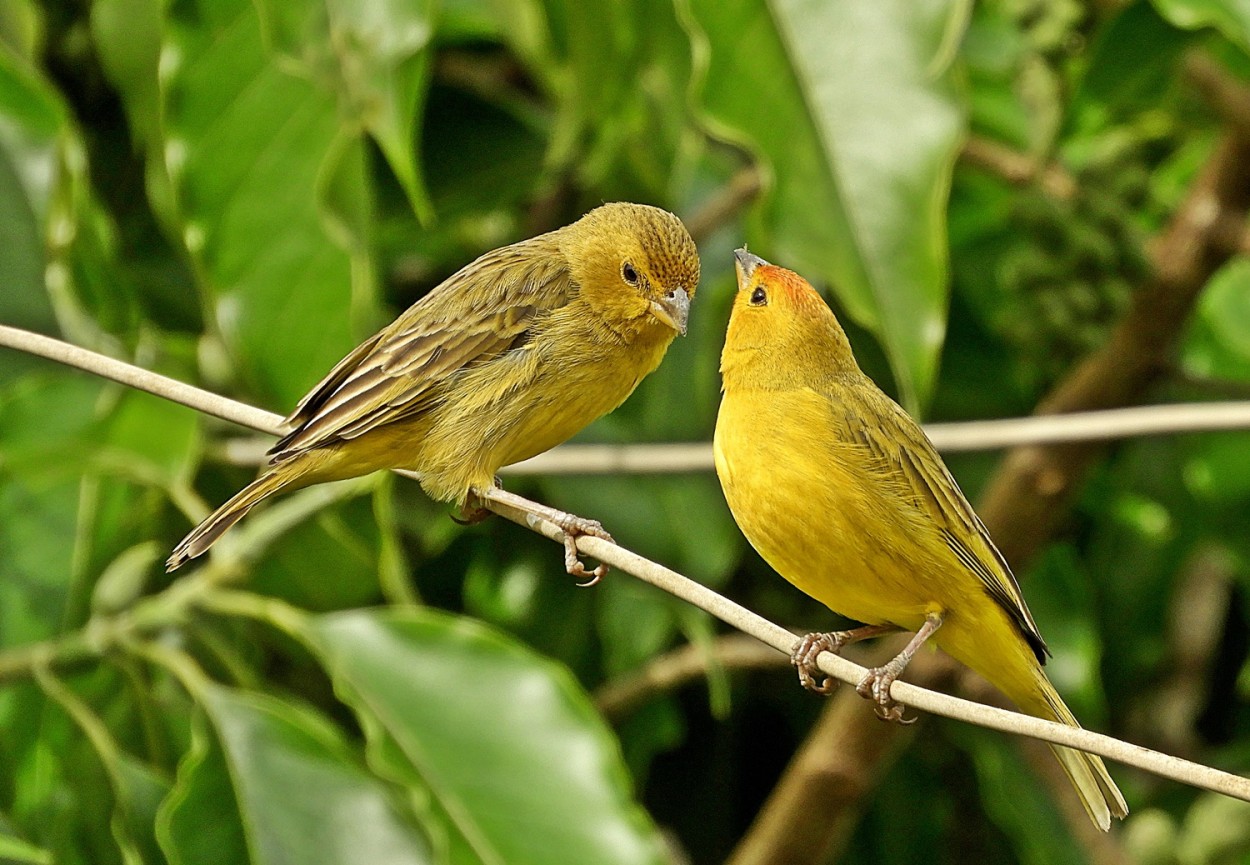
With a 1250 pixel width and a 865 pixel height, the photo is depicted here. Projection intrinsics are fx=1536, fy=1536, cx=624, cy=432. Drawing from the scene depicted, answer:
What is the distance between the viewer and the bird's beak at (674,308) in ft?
6.61

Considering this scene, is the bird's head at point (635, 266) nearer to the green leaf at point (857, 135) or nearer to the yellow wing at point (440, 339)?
the yellow wing at point (440, 339)

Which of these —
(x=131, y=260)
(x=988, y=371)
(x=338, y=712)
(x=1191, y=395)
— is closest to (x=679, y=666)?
(x=338, y=712)

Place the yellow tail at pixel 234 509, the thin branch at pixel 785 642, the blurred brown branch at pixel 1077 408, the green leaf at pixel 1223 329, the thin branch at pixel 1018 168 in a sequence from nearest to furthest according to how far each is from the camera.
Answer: the thin branch at pixel 785 642 → the yellow tail at pixel 234 509 → the blurred brown branch at pixel 1077 408 → the thin branch at pixel 1018 168 → the green leaf at pixel 1223 329

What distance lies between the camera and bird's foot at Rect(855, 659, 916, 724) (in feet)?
5.55

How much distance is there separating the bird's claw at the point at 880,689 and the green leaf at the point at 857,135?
515 millimetres

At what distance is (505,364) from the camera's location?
228 centimetres

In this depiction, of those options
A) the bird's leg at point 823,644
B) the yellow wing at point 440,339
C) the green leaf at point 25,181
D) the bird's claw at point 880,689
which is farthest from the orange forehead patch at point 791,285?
the green leaf at point 25,181

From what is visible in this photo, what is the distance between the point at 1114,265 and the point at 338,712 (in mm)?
2424

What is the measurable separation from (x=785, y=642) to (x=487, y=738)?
67.7 inches

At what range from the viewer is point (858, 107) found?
7.95 feet

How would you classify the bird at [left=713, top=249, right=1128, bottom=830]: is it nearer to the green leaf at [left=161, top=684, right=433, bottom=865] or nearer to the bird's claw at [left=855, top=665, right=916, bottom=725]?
the bird's claw at [left=855, top=665, right=916, bottom=725]

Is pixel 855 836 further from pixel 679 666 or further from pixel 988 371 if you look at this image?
pixel 988 371

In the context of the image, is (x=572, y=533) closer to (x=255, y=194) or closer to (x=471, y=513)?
(x=471, y=513)

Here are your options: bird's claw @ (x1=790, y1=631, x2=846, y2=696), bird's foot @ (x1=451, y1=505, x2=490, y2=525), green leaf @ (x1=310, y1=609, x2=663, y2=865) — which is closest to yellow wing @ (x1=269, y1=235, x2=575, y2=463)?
bird's foot @ (x1=451, y1=505, x2=490, y2=525)
